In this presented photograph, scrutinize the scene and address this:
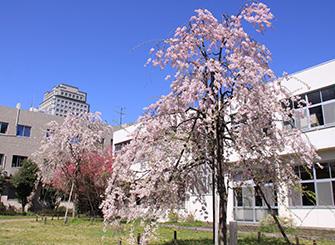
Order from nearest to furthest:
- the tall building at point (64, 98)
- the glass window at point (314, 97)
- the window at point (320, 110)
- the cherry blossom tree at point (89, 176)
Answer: the window at point (320, 110)
the glass window at point (314, 97)
the cherry blossom tree at point (89, 176)
the tall building at point (64, 98)

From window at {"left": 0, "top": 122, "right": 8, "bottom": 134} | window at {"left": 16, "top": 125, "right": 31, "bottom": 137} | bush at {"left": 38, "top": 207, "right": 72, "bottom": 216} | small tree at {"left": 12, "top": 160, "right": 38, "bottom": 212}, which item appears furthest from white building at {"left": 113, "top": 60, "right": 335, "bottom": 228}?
window at {"left": 0, "top": 122, "right": 8, "bottom": 134}

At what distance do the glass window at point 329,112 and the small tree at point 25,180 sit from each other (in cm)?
2549

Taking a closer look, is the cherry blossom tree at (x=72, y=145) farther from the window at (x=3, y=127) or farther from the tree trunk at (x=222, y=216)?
the tree trunk at (x=222, y=216)

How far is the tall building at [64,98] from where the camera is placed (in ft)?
248

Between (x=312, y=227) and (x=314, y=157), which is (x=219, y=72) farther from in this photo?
(x=312, y=227)

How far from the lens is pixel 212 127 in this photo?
8.12 metres

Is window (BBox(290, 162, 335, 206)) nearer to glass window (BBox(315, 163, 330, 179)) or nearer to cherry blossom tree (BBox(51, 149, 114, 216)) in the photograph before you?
glass window (BBox(315, 163, 330, 179))

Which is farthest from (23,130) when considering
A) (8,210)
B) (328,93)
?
(328,93)

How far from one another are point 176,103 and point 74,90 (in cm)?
8102

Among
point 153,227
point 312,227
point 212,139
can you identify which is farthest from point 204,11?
point 312,227

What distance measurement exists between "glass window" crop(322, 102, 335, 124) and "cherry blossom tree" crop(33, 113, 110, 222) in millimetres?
15547

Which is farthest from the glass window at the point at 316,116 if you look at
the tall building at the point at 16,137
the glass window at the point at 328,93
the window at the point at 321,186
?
the tall building at the point at 16,137

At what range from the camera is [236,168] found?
30.4ft

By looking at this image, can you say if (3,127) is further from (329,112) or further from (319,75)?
(329,112)
